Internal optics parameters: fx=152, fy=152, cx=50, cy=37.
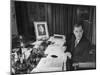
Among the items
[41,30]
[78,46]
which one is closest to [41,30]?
[41,30]

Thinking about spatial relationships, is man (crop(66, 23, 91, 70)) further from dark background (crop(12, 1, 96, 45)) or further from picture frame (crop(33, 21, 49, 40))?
picture frame (crop(33, 21, 49, 40))

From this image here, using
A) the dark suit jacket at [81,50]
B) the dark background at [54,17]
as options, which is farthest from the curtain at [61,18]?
the dark suit jacket at [81,50]

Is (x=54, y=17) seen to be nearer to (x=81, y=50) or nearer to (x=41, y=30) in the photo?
(x=41, y=30)

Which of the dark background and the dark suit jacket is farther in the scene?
the dark suit jacket

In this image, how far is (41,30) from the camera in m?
1.79

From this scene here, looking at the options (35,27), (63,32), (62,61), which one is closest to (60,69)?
(62,61)

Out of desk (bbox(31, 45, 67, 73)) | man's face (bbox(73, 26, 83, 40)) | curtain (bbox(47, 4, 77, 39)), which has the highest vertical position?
curtain (bbox(47, 4, 77, 39))

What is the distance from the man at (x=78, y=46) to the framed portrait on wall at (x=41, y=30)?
1.09 feet

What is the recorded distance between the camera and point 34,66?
176cm

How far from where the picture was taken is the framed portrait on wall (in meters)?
1.77

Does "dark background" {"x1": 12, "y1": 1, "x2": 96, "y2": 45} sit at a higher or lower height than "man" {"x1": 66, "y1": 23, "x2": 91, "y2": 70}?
higher

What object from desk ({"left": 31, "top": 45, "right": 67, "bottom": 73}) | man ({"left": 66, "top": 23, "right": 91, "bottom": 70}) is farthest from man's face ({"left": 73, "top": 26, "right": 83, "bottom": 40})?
desk ({"left": 31, "top": 45, "right": 67, "bottom": 73})

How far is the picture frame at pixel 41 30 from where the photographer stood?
1.77m

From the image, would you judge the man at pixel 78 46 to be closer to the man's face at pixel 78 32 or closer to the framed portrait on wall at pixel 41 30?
the man's face at pixel 78 32
